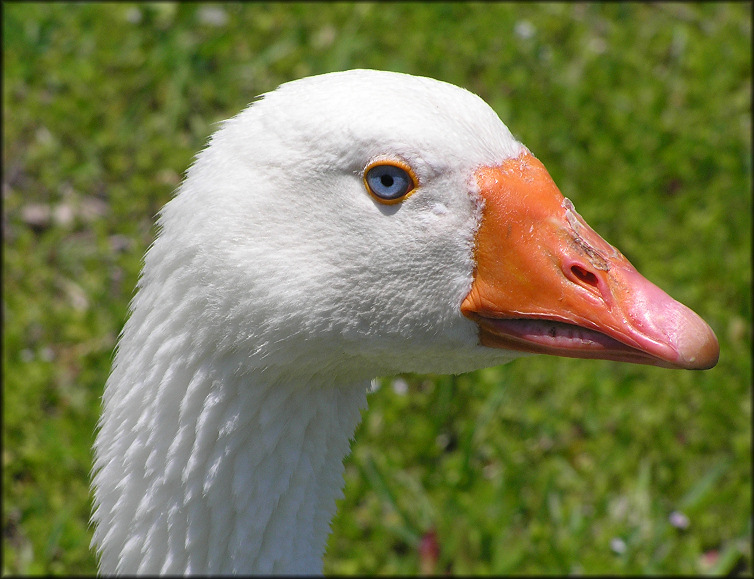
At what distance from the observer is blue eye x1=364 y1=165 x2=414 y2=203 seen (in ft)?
6.59

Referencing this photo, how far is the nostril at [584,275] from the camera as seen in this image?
212 centimetres

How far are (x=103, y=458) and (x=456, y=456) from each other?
207 cm

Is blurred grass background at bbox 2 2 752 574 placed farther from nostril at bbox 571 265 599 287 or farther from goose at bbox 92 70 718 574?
nostril at bbox 571 265 599 287

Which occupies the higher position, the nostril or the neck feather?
the nostril

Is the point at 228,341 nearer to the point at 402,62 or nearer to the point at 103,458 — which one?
the point at 103,458

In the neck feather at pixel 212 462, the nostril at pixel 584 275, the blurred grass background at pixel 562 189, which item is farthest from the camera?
the blurred grass background at pixel 562 189

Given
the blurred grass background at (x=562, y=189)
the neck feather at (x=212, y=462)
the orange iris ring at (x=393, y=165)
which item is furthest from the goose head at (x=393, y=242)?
the blurred grass background at (x=562, y=189)

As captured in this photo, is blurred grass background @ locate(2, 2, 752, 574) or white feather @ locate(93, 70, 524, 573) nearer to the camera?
white feather @ locate(93, 70, 524, 573)

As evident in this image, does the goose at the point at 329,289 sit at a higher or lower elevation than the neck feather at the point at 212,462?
higher

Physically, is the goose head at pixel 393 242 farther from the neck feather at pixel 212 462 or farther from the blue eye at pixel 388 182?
the neck feather at pixel 212 462

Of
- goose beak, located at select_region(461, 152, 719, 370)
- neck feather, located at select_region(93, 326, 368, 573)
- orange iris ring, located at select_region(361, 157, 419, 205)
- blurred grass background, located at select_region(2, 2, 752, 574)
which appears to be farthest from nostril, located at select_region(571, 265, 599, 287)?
blurred grass background, located at select_region(2, 2, 752, 574)

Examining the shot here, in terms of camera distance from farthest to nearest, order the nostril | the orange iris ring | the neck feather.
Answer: the neck feather, the nostril, the orange iris ring

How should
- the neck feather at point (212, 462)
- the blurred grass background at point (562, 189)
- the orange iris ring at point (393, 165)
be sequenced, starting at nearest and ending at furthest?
the orange iris ring at point (393, 165), the neck feather at point (212, 462), the blurred grass background at point (562, 189)

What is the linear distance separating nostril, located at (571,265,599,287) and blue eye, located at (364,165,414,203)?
1.48 ft
